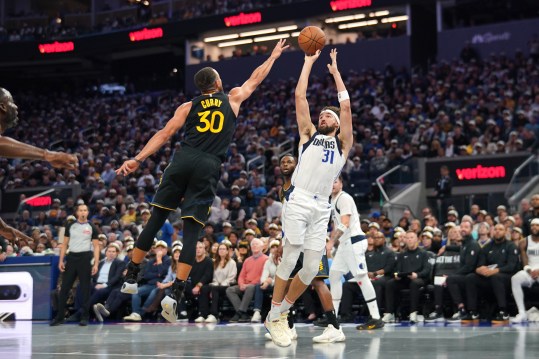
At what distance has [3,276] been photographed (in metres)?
17.3

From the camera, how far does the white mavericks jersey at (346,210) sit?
11820 mm

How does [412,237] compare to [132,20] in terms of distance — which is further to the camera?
[132,20]

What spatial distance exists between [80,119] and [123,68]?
25.3 feet

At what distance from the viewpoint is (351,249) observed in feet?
40.3

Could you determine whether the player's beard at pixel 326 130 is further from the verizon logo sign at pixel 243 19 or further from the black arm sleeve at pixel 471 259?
the verizon logo sign at pixel 243 19

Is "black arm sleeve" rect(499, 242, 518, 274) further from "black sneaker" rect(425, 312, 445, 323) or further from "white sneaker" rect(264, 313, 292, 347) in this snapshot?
"white sneaker" rect(264, 313, 292, 347)

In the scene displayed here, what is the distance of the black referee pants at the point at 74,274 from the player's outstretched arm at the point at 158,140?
23.0ft

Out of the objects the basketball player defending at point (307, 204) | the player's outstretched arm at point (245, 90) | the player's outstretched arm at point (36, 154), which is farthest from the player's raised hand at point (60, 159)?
the basketball player defending at point (307, 204)

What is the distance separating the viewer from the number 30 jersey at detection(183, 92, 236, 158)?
27.5 feet

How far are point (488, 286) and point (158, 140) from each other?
8.25 meters

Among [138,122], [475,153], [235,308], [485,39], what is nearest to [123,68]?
[138,122]

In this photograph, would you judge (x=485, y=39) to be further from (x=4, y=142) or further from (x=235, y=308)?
(x=4, y=142)

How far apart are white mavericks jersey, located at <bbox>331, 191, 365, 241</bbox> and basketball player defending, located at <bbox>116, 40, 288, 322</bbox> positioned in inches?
143

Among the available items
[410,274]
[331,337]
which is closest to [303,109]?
[331,337]
